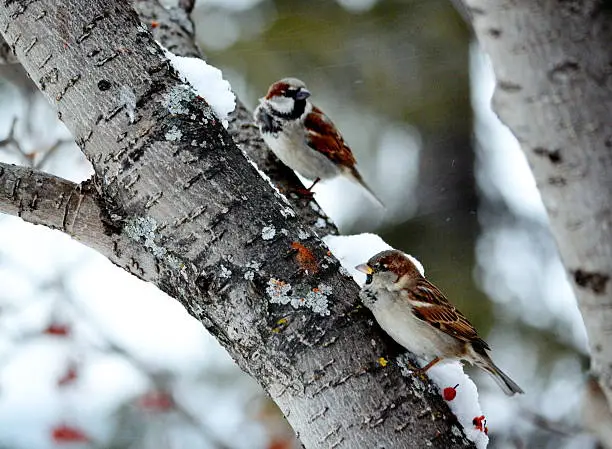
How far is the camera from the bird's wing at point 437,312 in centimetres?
220

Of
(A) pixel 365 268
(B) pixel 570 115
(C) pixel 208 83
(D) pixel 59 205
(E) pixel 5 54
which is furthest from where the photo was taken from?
(E) pixel 5 54

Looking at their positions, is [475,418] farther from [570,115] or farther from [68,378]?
[68,378]

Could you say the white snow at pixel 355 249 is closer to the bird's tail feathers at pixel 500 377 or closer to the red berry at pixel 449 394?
the bird's tail feathers at pixel 500 377

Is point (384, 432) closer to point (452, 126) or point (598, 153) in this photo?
point (598, 153)

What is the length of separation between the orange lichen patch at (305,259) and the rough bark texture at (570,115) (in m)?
0.84

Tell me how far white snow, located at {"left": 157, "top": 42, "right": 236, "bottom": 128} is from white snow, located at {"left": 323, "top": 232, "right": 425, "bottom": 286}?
0.51 meters

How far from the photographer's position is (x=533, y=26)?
2.81 feet

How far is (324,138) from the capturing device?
3.70m

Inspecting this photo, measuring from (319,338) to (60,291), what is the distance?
281cm

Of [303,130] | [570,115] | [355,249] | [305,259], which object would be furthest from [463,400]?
[303,130]

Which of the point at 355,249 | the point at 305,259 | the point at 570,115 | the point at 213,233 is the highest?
the point at 570,115

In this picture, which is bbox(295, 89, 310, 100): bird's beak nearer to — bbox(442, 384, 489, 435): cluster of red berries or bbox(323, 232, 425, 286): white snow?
bbox(323, 232, 425, 286): white snow

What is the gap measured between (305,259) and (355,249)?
1.98 ft

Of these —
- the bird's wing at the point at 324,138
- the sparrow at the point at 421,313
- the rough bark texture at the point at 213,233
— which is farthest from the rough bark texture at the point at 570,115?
the bird's wing at the point at 324,138
